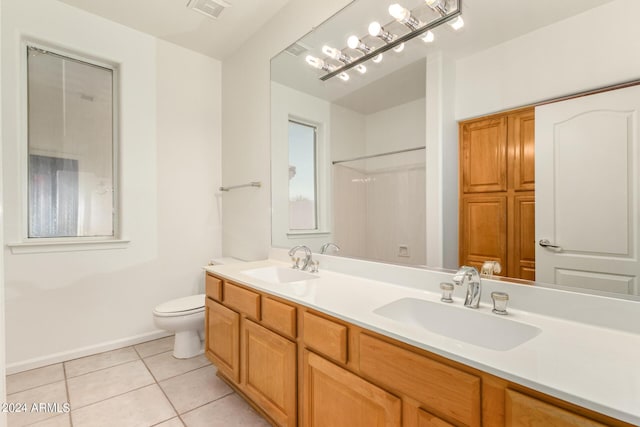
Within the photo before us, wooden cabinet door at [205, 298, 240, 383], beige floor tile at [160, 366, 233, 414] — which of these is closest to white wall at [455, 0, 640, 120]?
wooden cabinet door at [205, 298, 240, 383]

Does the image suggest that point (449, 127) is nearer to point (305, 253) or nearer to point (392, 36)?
point (392, 36)

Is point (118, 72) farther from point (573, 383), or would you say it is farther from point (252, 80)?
point (573, 383)

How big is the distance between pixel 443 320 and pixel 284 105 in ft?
6.19

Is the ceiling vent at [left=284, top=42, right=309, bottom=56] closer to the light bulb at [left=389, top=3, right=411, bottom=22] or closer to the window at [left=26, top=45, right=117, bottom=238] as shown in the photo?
the light bulb at [left=389, top=3, right=411, bottom=22]

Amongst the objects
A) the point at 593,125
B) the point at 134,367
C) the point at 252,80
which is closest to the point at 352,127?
the point at 593,125

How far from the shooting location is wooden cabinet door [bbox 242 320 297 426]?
4.42 feet

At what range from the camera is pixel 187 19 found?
244 cm

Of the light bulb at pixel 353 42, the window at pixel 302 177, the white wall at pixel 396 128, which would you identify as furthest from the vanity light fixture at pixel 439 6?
the window at pixel 302 177

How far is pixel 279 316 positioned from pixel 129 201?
1.93 meters

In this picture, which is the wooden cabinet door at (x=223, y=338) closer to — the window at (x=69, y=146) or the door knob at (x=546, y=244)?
the window at (x=69, y=146)

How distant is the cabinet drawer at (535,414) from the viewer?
2.04ft

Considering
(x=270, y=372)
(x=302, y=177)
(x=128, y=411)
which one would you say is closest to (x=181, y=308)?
(x=128, y=411)

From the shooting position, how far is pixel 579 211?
105cm

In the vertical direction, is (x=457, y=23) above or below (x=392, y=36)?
below
